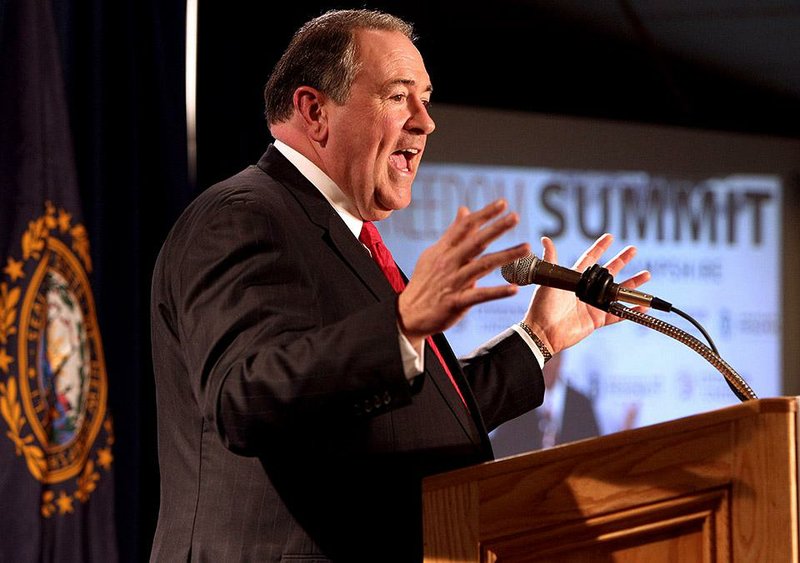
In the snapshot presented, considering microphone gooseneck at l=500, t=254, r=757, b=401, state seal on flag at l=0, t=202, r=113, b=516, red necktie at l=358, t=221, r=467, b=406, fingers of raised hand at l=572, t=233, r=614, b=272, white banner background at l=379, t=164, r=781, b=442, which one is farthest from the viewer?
white banner background at l=379, t=164, r=781, b=442

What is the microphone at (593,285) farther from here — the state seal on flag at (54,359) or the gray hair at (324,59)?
the state seal on flag at (54,359)

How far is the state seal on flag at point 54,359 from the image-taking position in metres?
2.52

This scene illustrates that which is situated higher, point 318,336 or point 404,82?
point 404,82

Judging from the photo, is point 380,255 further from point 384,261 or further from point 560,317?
point 560,317

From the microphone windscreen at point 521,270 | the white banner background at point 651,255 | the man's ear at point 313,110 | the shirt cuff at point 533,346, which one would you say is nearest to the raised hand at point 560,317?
the shirt cuff at point 533,346

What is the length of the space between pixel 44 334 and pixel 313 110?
118 centimetres

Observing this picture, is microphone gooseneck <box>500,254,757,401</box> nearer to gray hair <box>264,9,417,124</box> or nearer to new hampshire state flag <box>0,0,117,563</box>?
gray hair <box>264,9,417,124</box>

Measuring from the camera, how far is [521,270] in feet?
5.54

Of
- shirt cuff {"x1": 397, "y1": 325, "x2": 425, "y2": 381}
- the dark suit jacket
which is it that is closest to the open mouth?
the dark suit jacket

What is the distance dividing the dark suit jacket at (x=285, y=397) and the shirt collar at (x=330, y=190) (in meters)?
0.10

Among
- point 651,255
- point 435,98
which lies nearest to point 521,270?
point 435,98

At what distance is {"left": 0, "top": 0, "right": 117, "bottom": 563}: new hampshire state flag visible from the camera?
8.27ft

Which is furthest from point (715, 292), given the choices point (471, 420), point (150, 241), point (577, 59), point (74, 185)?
point (471, 420)

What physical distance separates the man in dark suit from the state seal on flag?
108cm
